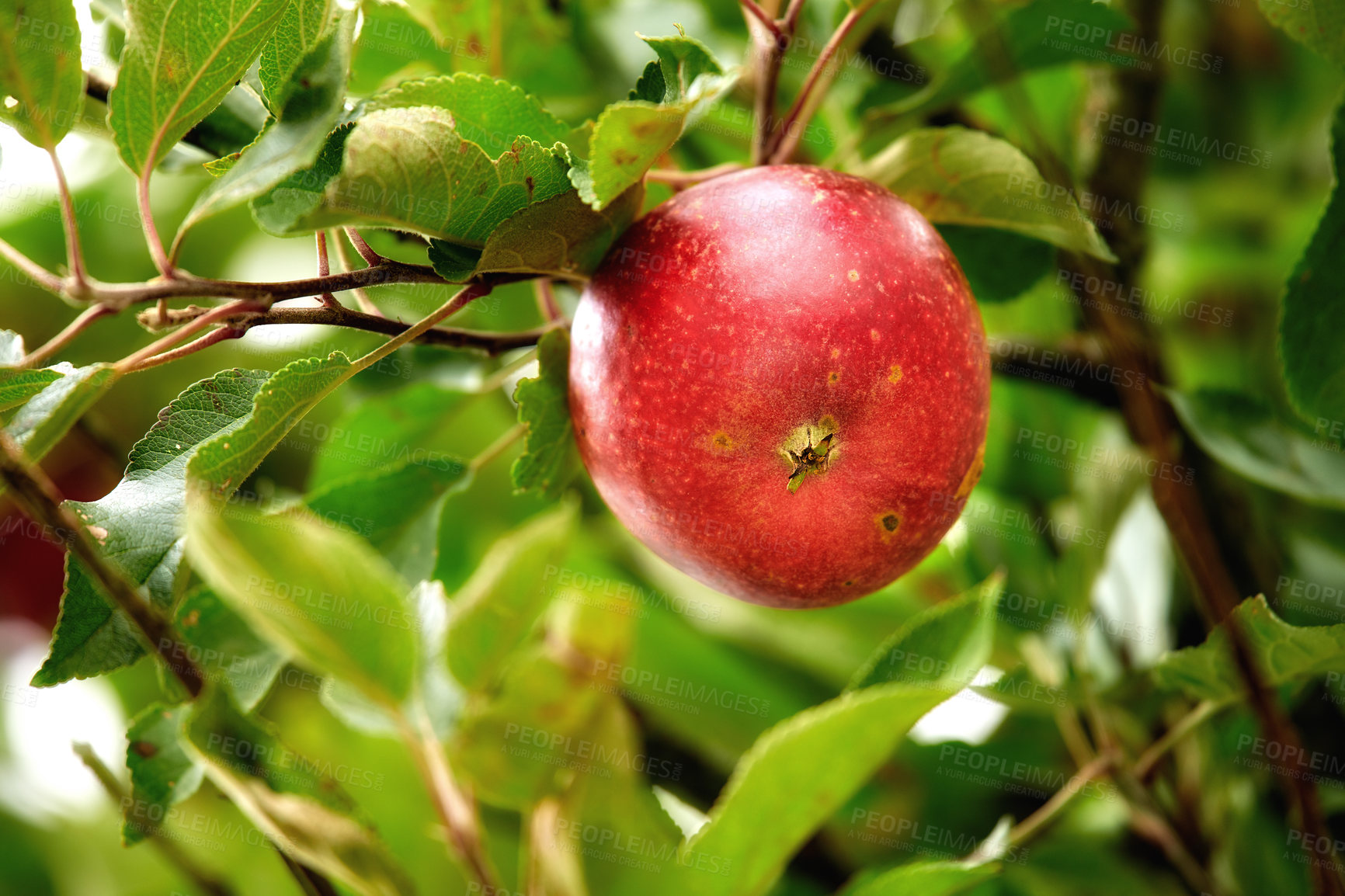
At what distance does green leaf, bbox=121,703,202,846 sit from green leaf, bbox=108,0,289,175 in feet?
0.92

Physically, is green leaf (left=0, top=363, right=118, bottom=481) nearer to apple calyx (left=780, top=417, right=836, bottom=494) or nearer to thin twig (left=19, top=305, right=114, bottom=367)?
thin twig (left=19, top=305, right=114, bottom=367)

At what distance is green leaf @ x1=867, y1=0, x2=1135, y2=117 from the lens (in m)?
0.73

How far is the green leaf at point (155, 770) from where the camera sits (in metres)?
0.53

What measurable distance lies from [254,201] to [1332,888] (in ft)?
1.95

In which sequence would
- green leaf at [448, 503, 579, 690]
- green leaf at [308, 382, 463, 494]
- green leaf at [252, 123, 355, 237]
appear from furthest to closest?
green leaf at [308, 382, 463, 494] < green leaf at [448, 503, 579, 690] < green leaf at [252, 123, 355, 237]

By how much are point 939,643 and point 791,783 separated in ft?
0.58

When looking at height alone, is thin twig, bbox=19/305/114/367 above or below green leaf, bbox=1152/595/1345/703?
above

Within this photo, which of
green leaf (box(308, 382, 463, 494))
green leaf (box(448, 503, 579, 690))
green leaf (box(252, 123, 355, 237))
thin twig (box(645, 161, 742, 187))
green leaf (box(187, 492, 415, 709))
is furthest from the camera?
green leaf (box(308, 382, 463, 494))

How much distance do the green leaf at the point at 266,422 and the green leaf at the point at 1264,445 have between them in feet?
1.90

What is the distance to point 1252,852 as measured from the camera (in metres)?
0.83

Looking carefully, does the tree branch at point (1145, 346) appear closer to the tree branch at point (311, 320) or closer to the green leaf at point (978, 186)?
the green leaf at point (978, 186)

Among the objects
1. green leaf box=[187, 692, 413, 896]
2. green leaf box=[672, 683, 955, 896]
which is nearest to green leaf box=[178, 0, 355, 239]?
green leaf box=[187, 692, 413, 896]

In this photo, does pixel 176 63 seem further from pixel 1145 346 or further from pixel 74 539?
pixel 1145 346

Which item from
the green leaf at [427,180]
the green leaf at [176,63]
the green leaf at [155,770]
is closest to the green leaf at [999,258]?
the green leaf at [427,180]
